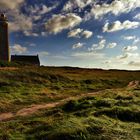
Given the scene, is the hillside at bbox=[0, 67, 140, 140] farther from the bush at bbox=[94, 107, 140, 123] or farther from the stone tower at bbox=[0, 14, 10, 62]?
the stone tower at bbox=[0, 14, 10, 62]

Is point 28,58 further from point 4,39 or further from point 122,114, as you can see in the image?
point 122,114

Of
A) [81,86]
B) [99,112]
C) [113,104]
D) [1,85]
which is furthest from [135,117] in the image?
[81,86]

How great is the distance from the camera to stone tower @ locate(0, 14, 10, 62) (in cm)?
5775

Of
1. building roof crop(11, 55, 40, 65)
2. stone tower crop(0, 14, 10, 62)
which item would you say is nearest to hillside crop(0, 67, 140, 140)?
stone tower crop(0, 14, 10, 62)

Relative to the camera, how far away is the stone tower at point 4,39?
5775 centimetres

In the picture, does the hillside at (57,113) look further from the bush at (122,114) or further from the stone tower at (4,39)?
the stone tower at (4,39)

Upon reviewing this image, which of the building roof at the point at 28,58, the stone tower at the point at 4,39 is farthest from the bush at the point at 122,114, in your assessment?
the building roof at the point at 28,58

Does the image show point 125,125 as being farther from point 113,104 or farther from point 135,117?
point 113,104

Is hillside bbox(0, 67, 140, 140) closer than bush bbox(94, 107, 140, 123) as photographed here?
Yes

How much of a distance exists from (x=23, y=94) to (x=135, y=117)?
12.7 m

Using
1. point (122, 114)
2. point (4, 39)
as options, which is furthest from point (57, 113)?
point (4, 39)

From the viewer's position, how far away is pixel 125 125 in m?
14.1

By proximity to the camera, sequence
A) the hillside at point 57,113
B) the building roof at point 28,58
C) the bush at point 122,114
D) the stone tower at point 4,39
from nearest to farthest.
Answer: the hillside at point 57,113 → the bush at point 122,114 → the stone tower at point 4,39 → the building roof at point 28,58

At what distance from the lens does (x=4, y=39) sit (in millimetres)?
57781
